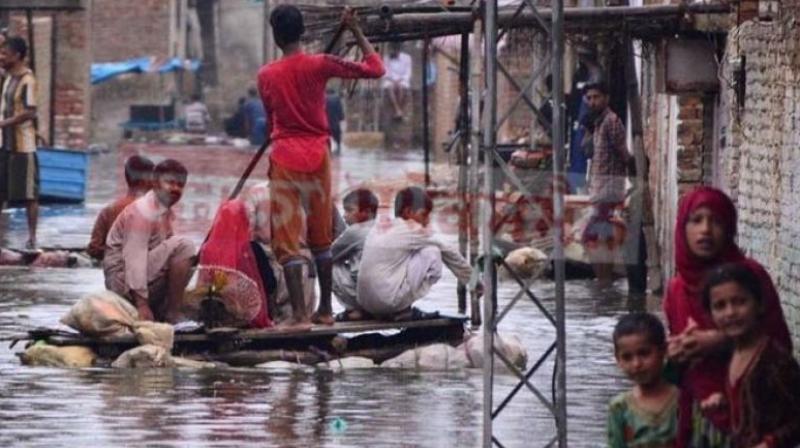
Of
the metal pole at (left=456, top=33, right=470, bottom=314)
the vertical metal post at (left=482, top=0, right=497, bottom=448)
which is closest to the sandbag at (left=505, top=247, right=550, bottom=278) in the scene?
the metal pole at (left=456, top=33, right=470, bottom=314)

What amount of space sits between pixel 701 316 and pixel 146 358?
6197 mm

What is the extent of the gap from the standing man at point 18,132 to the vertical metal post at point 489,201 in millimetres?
11239

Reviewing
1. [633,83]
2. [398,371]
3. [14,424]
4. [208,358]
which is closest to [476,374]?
[398,371]

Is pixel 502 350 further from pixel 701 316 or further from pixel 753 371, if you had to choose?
pixel 753 371

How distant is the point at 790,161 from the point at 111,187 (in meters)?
20.6

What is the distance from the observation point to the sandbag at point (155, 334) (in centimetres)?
1369

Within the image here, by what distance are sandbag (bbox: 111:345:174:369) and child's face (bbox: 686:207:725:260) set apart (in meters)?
6.13

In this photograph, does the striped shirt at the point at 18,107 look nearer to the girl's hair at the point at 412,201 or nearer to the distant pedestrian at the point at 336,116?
the girl's hair at the point at 412,201

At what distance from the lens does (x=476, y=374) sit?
45.3ft

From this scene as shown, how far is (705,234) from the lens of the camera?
7.88 m

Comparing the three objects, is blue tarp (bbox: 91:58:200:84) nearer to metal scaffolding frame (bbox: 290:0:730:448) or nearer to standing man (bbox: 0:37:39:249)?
standing man (bbox: 0:37:39:249)

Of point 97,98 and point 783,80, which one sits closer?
point 783,80

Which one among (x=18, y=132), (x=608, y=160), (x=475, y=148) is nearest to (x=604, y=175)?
(x=608, y=160)

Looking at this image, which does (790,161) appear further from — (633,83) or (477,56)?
(633,83)
